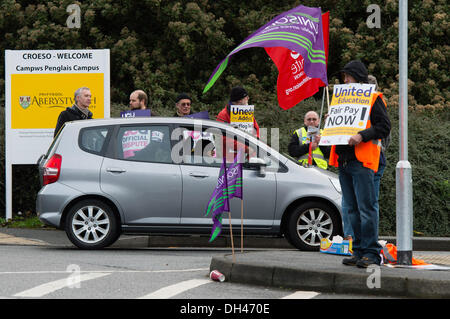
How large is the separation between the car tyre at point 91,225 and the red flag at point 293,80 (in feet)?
9.47

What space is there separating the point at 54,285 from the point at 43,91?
7275mm

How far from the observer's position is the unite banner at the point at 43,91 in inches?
574

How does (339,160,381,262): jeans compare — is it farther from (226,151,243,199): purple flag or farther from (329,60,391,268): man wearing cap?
(226,151,243,199): purple flag

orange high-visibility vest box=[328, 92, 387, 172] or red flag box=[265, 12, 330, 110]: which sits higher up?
Result: red flag box=[265, 12, 330, 110]

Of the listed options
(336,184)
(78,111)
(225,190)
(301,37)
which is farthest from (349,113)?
(78,111)

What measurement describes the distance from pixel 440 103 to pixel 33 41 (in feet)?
32.5

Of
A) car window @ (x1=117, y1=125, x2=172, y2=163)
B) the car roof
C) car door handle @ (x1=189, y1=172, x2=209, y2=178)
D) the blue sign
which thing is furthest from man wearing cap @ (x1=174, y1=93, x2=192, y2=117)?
car door handle @ (x1=189, y1=172, x2=209, y2=178)

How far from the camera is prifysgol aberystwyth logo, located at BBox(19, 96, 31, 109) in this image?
14.6 metres

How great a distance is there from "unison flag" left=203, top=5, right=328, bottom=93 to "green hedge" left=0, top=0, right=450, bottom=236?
619 centimetres

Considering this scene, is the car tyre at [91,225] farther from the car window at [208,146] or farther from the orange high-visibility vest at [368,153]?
the orange high-visibility vest at [368,153]

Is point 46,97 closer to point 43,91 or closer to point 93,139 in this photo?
point 43,91

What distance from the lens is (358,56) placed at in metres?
20.2

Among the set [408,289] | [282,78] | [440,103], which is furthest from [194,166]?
[440,103]

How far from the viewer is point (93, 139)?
38.1 ft
